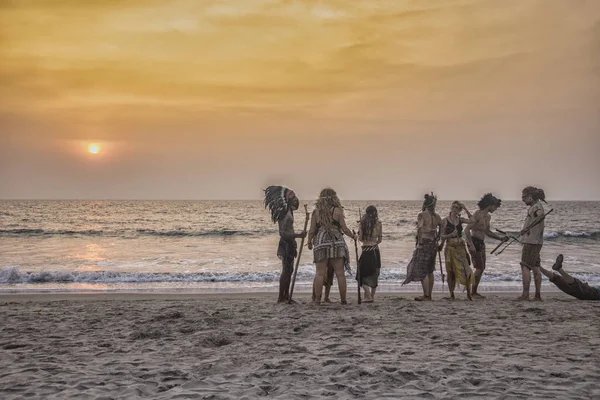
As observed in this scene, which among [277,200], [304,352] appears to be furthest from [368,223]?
[304,352]

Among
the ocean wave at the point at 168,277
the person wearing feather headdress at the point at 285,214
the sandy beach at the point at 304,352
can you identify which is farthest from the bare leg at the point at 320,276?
the ocean wave at the point at 168,277

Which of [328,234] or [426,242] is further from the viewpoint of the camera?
[426,242]

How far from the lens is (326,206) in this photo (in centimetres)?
927

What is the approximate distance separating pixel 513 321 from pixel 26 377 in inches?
238

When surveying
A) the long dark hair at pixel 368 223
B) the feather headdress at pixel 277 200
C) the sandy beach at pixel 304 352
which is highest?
the feather headdress at pixel 277 200

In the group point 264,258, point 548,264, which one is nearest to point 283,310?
point 264,258

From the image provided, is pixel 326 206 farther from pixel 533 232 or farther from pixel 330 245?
pixel 533 232

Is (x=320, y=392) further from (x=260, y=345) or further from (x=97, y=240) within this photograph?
(x=97, y=240)

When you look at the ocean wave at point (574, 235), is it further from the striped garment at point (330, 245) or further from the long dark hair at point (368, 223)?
the striped garment at point (330, 245)

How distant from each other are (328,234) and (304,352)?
11.5 ft

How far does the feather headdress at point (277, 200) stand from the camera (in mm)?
9523

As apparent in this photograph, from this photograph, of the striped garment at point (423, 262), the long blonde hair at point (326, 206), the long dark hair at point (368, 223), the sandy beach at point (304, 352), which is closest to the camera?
the sandy beach at point (304, 352)

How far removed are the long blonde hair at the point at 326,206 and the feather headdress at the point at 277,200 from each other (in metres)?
0.60

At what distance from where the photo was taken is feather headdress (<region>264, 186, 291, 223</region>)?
31.2 feet
